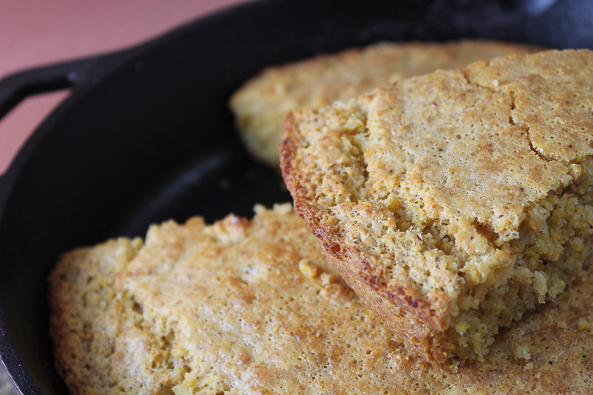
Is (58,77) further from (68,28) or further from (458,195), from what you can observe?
(458,195)

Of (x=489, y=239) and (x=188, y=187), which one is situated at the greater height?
(x=489, y=239)

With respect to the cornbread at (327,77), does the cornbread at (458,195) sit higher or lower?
higher

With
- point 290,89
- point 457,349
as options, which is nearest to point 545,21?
point 290,89

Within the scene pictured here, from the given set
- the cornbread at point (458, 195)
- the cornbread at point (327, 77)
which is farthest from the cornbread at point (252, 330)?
the cornbread at point (327, 77)

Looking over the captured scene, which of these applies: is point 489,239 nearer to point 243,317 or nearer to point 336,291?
point 336,291

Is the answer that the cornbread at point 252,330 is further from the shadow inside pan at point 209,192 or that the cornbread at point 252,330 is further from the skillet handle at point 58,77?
the skillet handle at point 58,77

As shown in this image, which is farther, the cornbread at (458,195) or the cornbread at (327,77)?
the cornbread at (327,77)

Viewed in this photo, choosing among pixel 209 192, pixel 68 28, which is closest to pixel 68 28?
pixel 68 28
